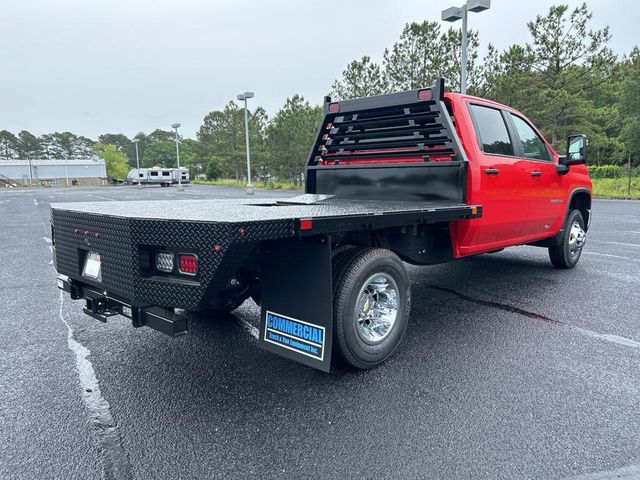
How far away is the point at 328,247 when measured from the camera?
2738 millimetres

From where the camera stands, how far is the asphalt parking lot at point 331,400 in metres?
2.25

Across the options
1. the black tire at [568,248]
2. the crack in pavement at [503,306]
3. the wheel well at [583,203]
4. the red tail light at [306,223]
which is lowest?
the crack in pavement at [503,306]

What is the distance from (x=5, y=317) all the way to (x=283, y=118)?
36.2m

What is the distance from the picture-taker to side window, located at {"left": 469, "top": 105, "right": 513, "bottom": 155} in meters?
4.50

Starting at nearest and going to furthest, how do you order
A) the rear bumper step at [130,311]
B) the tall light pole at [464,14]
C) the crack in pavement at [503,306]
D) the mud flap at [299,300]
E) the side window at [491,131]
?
the rear bumper step at [130,311]
the mud flap at [299,300]
the crack in pavement at [503,306]
the side window at [491,131]
the tall light pole at [464,14]

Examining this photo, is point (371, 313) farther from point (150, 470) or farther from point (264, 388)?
point (150, 470)

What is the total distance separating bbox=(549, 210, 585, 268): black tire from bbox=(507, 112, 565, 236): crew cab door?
424mm

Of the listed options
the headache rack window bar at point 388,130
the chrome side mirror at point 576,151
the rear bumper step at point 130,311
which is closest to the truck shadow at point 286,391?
the rear bumper step at point 130,311

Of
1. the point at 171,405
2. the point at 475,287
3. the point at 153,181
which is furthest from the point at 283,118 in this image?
the point at 171,405

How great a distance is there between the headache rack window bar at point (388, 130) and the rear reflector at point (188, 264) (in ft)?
8.94

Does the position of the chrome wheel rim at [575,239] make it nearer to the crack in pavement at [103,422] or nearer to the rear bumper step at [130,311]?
the rear bumper step at [130,311]

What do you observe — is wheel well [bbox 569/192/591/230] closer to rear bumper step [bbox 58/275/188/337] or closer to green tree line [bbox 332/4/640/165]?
rear bumper step [bbox 58/275/188/337]

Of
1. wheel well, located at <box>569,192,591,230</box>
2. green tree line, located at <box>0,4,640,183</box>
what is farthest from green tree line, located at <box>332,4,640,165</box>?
wheel well, located at <box>569,192,591,230</box>

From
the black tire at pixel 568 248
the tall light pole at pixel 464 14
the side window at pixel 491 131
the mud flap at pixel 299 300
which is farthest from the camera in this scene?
the tall light pole at pixel 464 14
